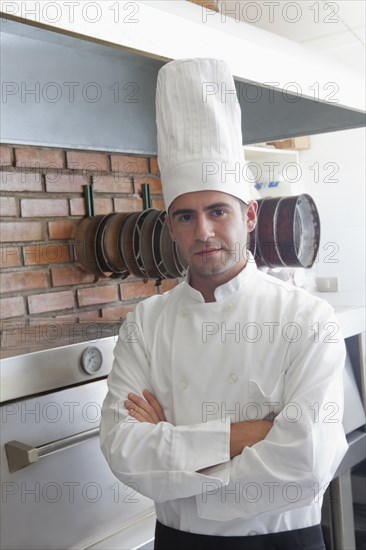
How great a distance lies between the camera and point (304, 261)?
1.52 metres

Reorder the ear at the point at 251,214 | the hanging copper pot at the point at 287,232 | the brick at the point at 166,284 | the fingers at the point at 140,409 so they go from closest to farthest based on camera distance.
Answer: the fingers at the point at 140,409
the ear at the point at 251,214
the hanging copper pot at the point at 287,232
the brick at the point at 166,284

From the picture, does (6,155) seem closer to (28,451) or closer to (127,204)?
(127,204)

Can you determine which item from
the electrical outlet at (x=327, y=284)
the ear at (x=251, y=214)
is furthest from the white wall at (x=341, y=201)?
the ear at (x=251, y=214)

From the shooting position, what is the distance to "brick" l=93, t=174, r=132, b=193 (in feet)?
6.33

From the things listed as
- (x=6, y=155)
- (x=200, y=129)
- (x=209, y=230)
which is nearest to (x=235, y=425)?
(x=209, y=230)

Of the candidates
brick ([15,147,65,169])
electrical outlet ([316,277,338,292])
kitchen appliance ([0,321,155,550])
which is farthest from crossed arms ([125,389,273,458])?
electrical outlet ([316,277,338,292])

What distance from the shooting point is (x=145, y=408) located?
1004 mm

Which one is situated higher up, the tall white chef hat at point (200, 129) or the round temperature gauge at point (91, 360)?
the tall white chef hat at point (200, 129)

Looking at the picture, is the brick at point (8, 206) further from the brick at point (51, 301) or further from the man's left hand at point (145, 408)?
the man's left hand at point (145, 408)

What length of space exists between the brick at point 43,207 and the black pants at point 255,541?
1062 mm

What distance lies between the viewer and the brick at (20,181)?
1.67 m

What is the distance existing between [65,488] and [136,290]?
997mm

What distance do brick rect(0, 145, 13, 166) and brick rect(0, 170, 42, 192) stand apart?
3cm

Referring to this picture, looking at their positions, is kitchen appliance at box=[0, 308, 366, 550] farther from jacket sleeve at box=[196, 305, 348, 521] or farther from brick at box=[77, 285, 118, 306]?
brick at box=[77, 285, 118, 306]
